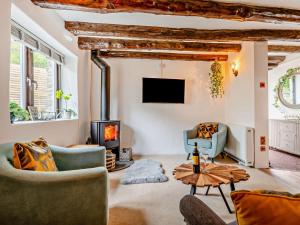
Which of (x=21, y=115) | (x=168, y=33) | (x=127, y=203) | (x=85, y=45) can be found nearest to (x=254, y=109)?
(x=168, y=33)

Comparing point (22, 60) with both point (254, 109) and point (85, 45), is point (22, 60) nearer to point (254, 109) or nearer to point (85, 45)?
point (85, 45)

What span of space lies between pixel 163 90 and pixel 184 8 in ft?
8.44

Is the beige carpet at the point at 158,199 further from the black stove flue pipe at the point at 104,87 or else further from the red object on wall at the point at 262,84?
the red object on wall at the point at 262,84

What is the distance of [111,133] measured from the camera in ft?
13.7

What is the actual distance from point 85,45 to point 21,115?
221cm

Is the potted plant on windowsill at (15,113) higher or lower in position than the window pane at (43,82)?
lower

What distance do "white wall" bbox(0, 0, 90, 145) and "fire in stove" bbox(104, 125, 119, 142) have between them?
490 mm

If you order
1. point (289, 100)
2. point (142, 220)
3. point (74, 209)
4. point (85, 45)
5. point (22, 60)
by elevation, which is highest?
point (85, 45)

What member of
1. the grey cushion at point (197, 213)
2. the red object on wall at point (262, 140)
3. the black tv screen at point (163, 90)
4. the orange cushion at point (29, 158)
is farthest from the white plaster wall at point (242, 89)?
the orange cushion at point (29, 158)

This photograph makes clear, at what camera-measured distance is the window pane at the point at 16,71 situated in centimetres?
247

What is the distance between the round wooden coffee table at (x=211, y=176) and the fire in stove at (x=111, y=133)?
6.87 ft

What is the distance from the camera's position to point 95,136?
394cm

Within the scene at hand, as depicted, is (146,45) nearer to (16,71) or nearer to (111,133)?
(111,133)

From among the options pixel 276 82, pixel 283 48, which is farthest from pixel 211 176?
pixel 276 82
